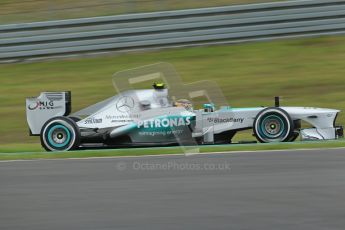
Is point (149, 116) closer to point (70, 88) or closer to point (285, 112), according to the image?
point (285, 112)

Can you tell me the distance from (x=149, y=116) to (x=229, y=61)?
229 inches

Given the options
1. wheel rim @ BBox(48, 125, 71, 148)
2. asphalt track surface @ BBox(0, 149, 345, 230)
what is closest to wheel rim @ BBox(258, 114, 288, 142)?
asphalt track surface @ BBox(0, 149, 345, 230)

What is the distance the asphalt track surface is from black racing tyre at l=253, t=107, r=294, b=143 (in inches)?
51.0

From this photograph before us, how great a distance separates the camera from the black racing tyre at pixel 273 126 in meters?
10.2

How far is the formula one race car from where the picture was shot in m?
10.2

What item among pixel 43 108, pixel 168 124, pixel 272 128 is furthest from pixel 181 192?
pixel 43 108

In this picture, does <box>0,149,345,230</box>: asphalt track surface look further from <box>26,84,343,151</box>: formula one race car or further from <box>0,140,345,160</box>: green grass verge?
<box>26,84,343,151</box>: formula one race car

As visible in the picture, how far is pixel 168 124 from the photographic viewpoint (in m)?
10.4

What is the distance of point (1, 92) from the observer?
50.8 feet

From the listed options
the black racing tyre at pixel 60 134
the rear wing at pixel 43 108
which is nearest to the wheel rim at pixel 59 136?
the black racing tyre at pixel 60 134

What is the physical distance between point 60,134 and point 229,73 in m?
5.62

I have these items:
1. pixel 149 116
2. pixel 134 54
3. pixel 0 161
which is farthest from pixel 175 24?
pixel 0 161

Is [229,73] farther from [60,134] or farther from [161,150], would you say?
[161,150]

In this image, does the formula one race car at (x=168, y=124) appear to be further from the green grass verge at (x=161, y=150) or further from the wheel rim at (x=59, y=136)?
the green grass verge at (x=161, y=150)
